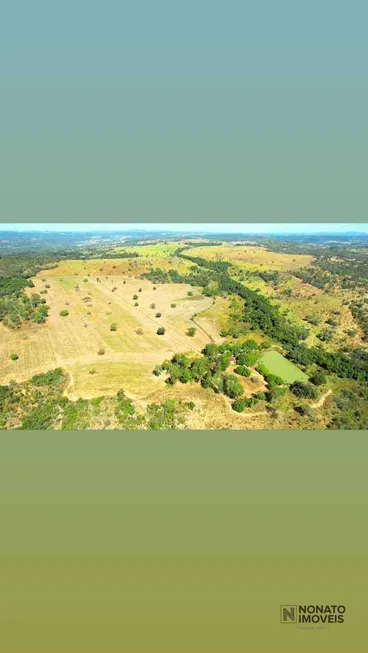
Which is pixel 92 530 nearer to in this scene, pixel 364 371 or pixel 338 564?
pixel 338 564

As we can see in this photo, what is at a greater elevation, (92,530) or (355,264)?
(355,264)

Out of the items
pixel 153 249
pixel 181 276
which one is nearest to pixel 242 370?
pixel 181 276

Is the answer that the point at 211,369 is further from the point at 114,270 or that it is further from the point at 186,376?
the point at 114,270

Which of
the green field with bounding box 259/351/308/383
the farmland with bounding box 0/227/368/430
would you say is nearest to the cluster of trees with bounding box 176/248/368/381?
the farmland with bounding box 0/227/368/430

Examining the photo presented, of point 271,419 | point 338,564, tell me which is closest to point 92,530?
point 338,564

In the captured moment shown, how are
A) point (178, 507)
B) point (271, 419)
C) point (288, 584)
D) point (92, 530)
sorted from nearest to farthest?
1. point (288, 584)
2. point (92, 530)
3. point (178, 507)
4. point (271, 419)

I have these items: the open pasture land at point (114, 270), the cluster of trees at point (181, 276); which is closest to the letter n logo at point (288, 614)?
the cluster of trees at point (181, 276)
